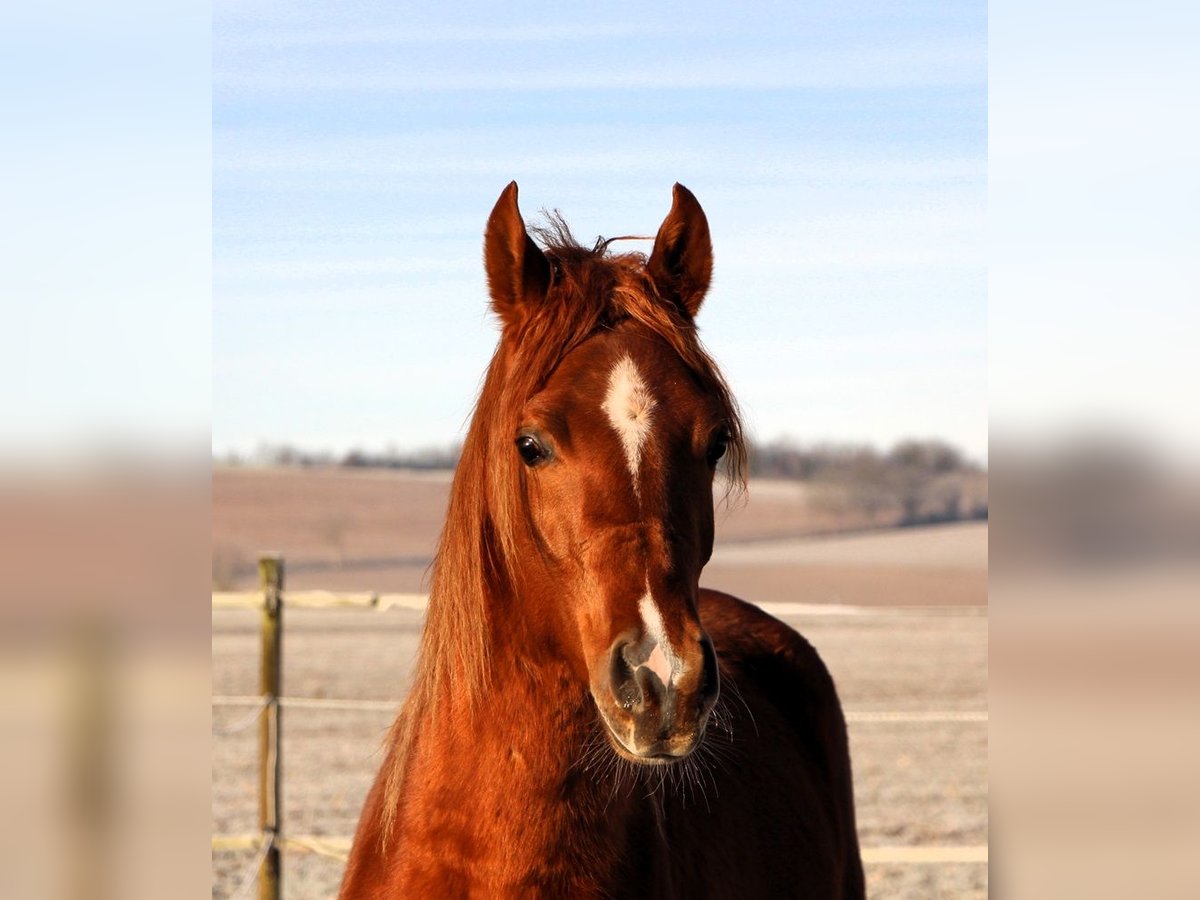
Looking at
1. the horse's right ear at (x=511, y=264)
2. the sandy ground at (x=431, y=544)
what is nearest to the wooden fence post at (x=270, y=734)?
the horse's right ear at (x=511, y=264)

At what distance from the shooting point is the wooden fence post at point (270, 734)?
19.1 ft

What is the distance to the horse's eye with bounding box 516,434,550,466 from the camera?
2.19 m

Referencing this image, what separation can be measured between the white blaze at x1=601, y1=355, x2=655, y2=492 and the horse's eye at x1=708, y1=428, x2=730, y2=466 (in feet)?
0.59

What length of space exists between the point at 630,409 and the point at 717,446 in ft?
0.83

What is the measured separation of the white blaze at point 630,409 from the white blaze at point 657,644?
8.5 inches

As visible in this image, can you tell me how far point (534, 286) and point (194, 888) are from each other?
1.54m

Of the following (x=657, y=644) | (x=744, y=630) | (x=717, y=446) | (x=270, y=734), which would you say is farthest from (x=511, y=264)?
(x=270, y=734)

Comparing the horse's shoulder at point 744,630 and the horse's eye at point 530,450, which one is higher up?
the horse's eye at point 530,450

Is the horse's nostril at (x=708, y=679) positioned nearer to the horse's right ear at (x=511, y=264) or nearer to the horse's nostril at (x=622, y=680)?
the horse's nostril at (x=622, y=680)

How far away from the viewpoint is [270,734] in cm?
595

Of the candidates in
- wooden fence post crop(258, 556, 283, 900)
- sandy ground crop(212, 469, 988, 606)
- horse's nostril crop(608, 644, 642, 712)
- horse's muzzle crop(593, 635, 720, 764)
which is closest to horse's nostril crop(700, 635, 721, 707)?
horse's muzzle crop(593, 635, 720, 764)

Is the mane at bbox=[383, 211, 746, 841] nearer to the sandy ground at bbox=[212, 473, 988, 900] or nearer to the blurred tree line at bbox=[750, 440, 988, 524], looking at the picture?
the sandy ground at bbox=[212, 473, 988, 900]

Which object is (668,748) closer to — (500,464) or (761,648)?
(500,464)

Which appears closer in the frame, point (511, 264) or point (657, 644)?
point (657, 644)
